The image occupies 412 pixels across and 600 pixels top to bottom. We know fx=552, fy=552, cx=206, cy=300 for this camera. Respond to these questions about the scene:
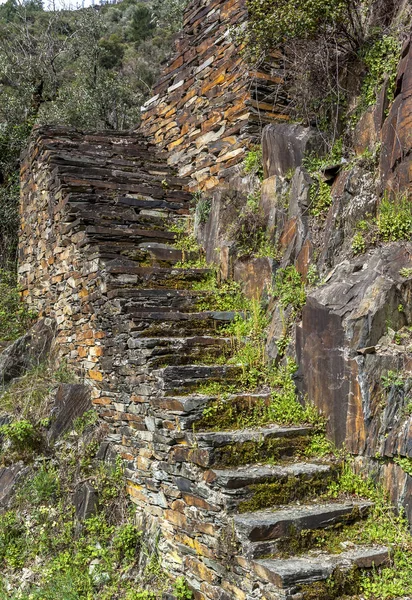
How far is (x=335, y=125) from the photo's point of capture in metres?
5.90

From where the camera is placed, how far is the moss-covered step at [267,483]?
3838 mm

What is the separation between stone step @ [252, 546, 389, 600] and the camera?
3230 millimetres

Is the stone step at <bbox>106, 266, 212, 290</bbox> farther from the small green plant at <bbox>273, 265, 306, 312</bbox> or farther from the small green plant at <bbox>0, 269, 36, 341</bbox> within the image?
the small green plant at <bbox>0, 269, 36, 341</bbox>

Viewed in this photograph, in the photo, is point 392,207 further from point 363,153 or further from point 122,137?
point 122,137

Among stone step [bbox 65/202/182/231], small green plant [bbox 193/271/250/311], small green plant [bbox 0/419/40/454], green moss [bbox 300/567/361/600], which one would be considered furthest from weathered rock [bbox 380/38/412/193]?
small green plant [bbox 0/419/40/454]

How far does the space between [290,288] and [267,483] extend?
74.0 inches

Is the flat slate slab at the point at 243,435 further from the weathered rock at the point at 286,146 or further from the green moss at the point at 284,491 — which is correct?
the weathered rock at the point at 286,146

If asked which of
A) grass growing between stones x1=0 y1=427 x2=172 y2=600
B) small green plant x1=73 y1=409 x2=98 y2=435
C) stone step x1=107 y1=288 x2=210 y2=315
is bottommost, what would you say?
grass growing between stones x1=0 y1=427 x2=172 y2=600

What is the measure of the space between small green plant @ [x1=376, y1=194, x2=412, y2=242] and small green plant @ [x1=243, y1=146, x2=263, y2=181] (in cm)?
212

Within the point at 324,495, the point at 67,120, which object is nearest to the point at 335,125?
the point at 324,495

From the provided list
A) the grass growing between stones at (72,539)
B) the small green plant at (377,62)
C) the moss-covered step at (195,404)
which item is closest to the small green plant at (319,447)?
the moss-covered step at (195,404)

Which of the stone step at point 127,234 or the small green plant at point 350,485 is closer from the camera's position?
the small green plant at point 350,485

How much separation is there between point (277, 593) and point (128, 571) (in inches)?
73.0

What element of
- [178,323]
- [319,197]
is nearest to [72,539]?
[178,323]
